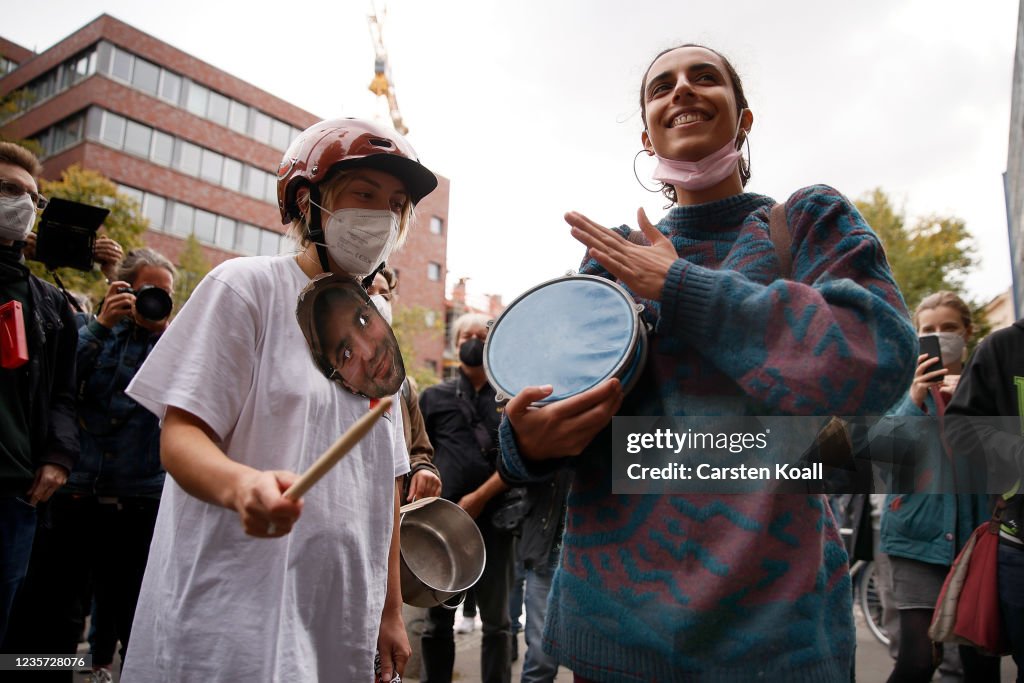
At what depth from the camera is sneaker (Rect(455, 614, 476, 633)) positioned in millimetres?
6609

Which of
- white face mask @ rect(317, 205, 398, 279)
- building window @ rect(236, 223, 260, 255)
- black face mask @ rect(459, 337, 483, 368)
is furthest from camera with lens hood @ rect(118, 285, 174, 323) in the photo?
building window @ rect(236, 223, 260, 255)

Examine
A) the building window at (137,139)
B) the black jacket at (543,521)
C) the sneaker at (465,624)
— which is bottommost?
the sneaker at (465,624)

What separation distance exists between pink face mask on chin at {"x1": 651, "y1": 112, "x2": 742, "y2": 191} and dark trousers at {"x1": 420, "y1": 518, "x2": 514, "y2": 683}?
275 centimetres

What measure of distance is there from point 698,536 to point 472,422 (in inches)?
137

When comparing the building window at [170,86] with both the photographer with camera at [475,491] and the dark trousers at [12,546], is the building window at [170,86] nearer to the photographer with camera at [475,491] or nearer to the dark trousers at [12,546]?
the photographer with camera at [475,491]

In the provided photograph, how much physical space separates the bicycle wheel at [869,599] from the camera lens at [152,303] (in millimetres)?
5955

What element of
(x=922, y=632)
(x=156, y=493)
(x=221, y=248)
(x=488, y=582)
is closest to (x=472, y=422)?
(x=488, y=582)

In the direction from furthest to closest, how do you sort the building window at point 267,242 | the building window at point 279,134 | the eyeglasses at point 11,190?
the building window at point 279,134
the building window at point 267,242
the eyeglasses at point 11,190

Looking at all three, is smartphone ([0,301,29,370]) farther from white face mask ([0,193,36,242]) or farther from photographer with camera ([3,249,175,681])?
photographer with camera ([3,249,175,681])

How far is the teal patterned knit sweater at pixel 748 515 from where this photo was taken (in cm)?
A: 129

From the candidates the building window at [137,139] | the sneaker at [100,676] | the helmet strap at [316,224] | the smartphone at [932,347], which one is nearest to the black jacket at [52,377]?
the sneaker at [100,676]

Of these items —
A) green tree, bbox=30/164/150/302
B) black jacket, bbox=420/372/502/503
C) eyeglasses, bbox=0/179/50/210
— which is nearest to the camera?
eyeglasses, bbox=0/179/50/210

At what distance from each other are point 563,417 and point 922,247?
101 ft

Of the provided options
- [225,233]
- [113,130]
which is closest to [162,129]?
[113,130]
